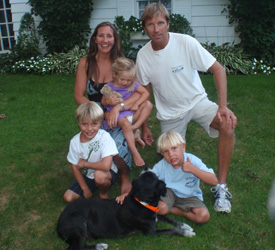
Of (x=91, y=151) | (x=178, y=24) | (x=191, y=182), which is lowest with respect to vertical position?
(x=191, y=182)

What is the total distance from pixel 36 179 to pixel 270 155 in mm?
2855

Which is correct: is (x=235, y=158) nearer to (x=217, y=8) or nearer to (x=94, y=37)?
(x=94, y=37)

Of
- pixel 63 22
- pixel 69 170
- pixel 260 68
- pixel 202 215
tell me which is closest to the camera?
pixel 202 215

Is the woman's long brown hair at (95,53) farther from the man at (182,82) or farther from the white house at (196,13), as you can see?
the white house at (196,13)

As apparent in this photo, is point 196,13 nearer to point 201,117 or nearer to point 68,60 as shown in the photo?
point 68,60

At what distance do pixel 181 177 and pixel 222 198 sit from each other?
46cm

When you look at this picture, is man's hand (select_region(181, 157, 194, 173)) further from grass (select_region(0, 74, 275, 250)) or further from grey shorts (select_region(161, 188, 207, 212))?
grass (select_region(0, 74, 275, 250))

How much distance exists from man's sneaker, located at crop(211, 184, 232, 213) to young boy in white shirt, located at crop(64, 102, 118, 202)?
1050 millimetres

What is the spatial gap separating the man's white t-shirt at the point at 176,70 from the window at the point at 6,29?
8.59 meters

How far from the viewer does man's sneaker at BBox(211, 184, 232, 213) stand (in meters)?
2.99

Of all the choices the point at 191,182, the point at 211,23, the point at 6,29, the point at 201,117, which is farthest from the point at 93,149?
the point at 6,29

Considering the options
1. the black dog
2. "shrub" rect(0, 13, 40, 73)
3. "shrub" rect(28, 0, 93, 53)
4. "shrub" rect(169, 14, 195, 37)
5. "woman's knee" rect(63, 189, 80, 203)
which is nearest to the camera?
the black dog

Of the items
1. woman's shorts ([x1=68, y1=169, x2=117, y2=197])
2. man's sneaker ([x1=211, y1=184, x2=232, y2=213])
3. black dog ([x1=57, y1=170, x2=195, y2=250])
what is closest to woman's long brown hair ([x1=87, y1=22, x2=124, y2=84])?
woman's shorts ([x1=68, y1=169, x2=117, y2=197])

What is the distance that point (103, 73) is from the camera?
3.77m
